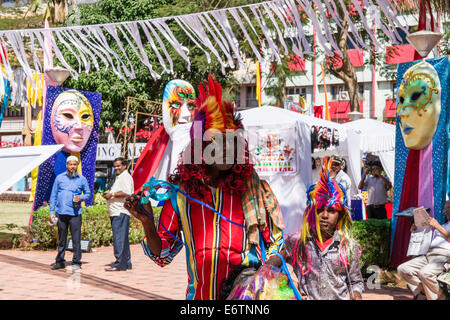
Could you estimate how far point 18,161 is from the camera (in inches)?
175

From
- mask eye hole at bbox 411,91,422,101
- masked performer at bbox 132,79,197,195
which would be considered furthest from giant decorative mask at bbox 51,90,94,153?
mask eye hole at bbox 411,91,422,101

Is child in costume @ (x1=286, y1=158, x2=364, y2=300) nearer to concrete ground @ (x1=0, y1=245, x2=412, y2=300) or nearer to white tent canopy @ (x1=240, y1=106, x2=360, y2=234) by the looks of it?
concrete ground @ (x1=0, y1=245, x2=412, y2=300)

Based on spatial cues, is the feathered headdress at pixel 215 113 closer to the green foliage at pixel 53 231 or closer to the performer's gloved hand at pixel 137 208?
the performer's gloved hand at pixel 137 208

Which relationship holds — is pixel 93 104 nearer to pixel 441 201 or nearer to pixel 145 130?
pixel 441 201

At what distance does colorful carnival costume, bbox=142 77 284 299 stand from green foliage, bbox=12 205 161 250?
8.85 metres

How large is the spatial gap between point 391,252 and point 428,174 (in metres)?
1.32

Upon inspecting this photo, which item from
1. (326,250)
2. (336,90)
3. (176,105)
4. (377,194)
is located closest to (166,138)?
(176,105)

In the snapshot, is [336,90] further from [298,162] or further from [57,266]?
[57,266]

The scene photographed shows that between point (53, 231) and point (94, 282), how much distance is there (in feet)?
12.8

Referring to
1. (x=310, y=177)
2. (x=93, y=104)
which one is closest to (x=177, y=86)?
(x=93, y=104)

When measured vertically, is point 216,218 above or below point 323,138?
below

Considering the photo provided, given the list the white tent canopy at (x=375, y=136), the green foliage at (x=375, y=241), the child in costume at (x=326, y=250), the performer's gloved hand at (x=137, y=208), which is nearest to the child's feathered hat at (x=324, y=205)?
the child in costume at (x=326, y=250)

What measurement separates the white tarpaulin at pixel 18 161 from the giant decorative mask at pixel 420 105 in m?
5.23

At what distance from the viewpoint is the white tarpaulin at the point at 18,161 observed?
4.20 metres
